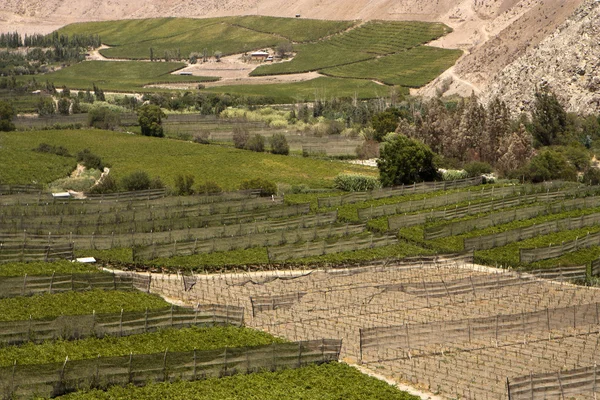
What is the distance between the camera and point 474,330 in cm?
4644

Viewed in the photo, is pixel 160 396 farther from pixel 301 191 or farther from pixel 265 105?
pixel 265 105

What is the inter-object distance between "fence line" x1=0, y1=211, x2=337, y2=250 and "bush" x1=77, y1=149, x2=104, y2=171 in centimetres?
4016

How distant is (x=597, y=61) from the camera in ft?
446

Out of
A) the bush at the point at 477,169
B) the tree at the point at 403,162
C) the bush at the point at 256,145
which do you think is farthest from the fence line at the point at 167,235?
the bush at the point at 256,145

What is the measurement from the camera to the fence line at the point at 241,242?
63.4 m

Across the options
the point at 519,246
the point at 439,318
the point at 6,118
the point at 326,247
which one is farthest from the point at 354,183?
the point at 6,118

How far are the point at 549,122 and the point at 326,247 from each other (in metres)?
68.7

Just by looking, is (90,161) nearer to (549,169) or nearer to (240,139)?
(240,139)

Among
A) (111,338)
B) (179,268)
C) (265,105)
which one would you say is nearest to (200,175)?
(179,268)

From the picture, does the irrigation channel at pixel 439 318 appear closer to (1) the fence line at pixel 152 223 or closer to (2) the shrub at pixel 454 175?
(1) the fence line at pixel 152 223

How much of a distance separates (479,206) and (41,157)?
2157 inches

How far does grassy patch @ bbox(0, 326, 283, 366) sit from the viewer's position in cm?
4153

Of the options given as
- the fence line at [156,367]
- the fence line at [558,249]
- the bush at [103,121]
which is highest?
the fence line at [156,367]

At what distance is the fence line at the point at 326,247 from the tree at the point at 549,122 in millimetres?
61978
